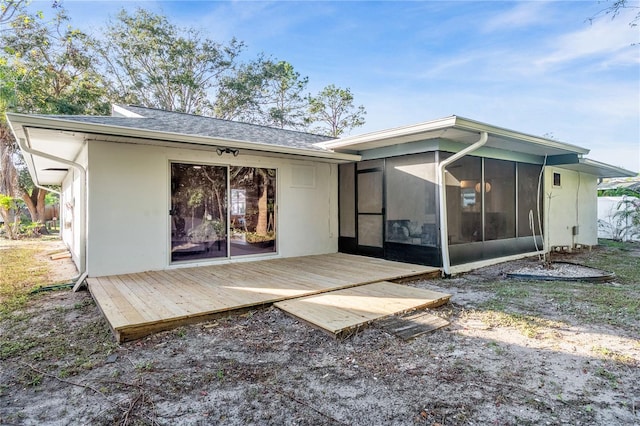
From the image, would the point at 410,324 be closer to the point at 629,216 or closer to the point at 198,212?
the point at 198,212

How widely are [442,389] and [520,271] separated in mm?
4593

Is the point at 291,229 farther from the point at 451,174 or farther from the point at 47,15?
the point at 47,15

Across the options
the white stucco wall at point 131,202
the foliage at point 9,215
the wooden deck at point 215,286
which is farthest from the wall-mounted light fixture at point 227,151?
the foliage at point 9,215

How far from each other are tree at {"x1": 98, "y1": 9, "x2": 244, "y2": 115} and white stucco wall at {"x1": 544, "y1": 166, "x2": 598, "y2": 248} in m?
15.7

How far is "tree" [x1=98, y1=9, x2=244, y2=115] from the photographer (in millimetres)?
15805

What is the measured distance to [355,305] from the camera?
3928 millimetres

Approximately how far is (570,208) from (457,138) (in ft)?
19.1

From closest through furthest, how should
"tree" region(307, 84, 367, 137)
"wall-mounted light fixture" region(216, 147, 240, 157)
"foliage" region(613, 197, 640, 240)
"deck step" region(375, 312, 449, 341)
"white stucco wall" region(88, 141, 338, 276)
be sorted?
"deck step" region(375, 312, 449, 341), "white stucco wall" region(88, 141, 338, 276), "wall-mounted light fixture" region(216, 147, 240, 157), "foliage" region(613, 197, 640, 240), "tree" region(307, 84, 367, 137)

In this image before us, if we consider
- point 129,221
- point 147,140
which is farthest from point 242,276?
point 147,140

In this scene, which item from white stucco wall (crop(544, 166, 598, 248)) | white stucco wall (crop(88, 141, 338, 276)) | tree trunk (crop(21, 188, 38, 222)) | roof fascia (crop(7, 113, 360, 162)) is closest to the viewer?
roof fascia (crop(7, 113, 360, 162))

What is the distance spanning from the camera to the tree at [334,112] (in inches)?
790

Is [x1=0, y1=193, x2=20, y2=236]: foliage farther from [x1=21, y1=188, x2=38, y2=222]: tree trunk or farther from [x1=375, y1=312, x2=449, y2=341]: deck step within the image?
[x1=375, y1=312, x2=449, y2=341]: deck step

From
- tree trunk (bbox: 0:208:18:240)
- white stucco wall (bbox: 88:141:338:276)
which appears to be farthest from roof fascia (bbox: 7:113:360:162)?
tree trunk (bbox: 0:208:18:240)

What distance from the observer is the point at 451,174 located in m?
6.04
